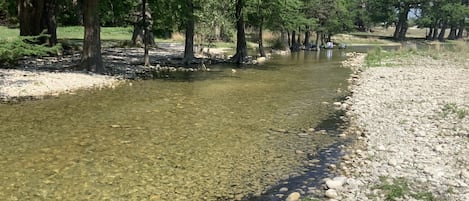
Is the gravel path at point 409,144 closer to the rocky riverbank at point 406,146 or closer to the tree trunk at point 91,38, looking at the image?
the rocky riverbank at point 406,146

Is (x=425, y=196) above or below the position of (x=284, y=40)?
below

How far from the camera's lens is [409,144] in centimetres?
1073

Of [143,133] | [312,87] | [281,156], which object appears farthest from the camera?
[312,87]

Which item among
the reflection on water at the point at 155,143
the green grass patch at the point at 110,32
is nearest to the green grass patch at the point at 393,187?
the reflection on water at the point at 155,143

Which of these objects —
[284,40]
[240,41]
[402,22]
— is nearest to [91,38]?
[240,41]

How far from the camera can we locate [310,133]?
1281cm

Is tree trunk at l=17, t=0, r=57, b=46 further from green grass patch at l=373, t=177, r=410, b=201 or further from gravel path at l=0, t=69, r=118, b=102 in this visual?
green grass patch at l=373, t=177, r=410, b=201

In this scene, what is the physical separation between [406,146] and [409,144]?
0.73 feet

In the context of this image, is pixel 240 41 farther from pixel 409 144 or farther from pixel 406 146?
pixel 406 146

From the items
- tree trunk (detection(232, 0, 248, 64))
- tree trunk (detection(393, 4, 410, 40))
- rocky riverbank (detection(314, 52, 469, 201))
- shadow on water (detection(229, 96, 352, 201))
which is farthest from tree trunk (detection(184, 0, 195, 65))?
→ tree trunk (detection(393, 4, 410, 40))

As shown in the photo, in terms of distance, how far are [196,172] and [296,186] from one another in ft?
6.87

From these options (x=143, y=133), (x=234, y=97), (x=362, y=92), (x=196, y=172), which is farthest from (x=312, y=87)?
(x=196, y=172)

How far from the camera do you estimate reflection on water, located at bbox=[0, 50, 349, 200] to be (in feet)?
27.6

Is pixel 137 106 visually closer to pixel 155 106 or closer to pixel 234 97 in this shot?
pixel 155 106
